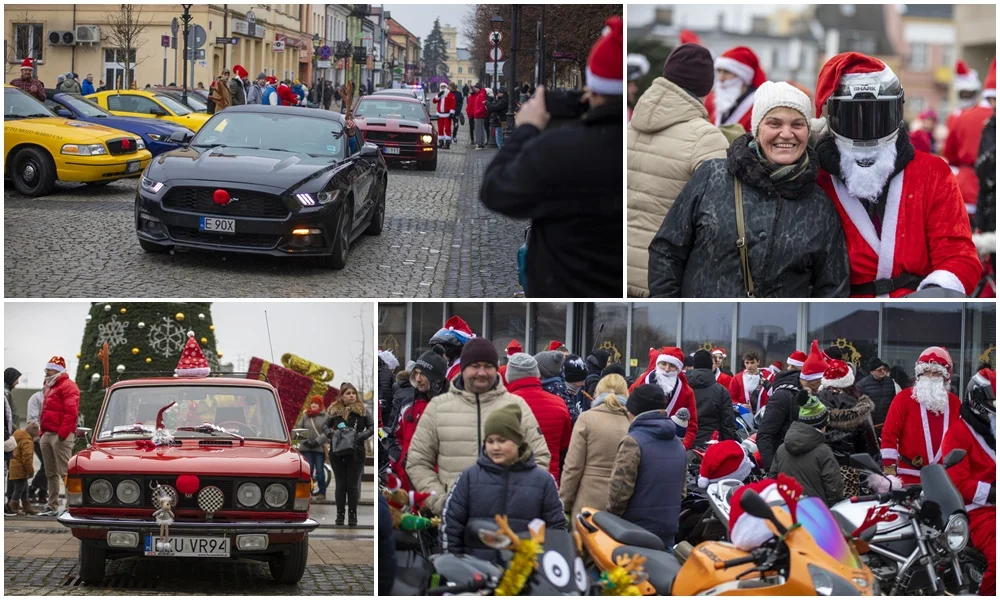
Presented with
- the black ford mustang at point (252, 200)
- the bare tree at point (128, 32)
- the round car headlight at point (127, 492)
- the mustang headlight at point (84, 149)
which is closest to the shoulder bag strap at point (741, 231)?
the round car headlight at point (127, 492)

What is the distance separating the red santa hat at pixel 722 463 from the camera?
7.55m

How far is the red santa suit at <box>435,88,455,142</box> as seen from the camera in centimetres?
2462

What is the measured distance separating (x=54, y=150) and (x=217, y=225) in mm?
5801

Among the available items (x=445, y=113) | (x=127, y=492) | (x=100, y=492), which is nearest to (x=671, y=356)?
(x=127, y=492)

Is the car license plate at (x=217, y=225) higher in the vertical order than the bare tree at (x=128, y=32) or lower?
lower

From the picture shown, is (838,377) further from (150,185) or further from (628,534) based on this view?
(150,185)

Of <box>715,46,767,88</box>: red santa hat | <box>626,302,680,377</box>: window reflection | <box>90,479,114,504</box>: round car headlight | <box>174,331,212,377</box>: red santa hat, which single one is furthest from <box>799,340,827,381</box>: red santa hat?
<box>90,479,114,504</box>: round car headlight

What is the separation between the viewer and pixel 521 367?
707cm

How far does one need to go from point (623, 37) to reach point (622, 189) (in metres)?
0.74

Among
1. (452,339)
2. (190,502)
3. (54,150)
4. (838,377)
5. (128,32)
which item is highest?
(128,32)

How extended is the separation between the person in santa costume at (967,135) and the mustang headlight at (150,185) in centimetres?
589

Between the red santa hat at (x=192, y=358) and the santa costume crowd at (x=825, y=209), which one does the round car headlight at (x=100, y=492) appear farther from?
the santa costume crowd at (x=825, y=209)

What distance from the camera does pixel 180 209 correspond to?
9.29m

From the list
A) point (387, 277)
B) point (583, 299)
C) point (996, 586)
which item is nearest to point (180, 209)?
point (387, 277)
